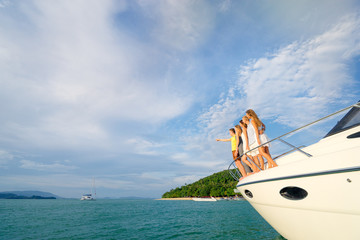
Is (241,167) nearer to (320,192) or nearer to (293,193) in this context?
(293,193)

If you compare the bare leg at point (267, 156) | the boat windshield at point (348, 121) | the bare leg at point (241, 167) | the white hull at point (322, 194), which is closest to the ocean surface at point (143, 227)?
the bare leg at point (241, 167)

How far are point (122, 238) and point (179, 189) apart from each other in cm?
11760

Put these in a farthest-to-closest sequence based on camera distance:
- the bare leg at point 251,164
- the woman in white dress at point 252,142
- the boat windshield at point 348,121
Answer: the woman in white dress at point 252,142
the bare leg at point 251,164
the boat windshield at point 348,121

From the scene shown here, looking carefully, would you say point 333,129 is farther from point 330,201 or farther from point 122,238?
point 122,238

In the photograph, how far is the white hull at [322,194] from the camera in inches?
87.0

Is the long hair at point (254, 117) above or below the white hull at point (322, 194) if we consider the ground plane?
above

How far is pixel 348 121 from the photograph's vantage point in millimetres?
3613

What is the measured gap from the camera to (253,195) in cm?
387

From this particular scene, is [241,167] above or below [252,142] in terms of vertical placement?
below

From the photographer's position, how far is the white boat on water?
2.22 m

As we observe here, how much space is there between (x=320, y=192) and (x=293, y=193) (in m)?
0.45

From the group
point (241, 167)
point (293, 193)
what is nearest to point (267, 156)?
point (293, 193)

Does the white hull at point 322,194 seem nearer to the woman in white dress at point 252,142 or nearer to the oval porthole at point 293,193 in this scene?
the oval porthole at point 293,193

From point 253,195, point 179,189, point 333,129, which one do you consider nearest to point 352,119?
Answer: point 333,129
